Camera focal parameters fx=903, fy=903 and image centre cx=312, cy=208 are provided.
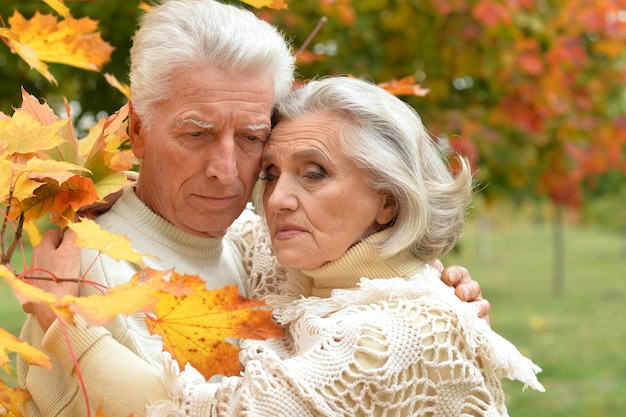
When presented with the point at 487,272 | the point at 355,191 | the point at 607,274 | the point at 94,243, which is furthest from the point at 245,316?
the point at 487,272

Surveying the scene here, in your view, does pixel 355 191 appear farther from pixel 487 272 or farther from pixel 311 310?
pixel 487 272

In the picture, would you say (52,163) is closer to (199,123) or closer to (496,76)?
(199,123)

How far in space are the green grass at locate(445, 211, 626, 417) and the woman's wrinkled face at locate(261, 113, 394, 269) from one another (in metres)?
2.91

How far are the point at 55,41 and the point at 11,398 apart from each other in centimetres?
102

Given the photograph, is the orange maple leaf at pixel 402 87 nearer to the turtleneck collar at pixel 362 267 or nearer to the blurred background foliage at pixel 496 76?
the turtleneck collar at pixel 362 267

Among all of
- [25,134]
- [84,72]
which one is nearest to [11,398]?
[25,134]

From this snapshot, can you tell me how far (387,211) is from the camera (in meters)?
2.26

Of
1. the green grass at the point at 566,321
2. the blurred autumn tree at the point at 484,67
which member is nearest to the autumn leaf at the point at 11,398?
the blurred autumn tree at the point at 484,67

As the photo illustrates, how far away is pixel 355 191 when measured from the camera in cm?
221

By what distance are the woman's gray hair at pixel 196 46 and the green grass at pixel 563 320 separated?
2.76 ft

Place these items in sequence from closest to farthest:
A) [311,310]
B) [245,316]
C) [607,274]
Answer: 1. [245,316]
2. [311,310]
3. [607,274]

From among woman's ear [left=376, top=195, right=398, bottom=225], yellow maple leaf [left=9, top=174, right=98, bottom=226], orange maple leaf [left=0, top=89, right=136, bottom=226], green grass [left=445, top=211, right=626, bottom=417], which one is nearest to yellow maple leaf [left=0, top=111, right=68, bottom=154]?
orange maple leaf [left=0, top=89, right=136, bottom=226]

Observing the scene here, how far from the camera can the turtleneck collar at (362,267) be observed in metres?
2.21

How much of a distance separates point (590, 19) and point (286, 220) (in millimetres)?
4638
